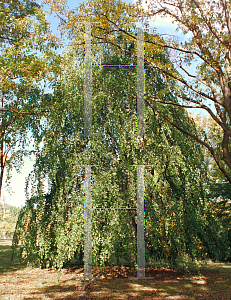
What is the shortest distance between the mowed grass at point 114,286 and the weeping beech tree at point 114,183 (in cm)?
60

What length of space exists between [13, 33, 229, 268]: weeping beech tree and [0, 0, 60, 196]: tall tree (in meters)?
1.30

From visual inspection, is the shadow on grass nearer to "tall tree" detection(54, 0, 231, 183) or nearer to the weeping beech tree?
the weeping beech tree

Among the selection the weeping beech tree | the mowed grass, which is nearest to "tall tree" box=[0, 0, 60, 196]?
the weeping beech tree

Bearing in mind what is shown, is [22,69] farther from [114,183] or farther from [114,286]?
[114,286]

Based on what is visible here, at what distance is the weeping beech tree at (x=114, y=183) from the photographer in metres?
4.20

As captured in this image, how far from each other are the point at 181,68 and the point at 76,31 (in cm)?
261

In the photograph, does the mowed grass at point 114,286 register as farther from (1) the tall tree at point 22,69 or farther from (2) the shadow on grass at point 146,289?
(1) the tall tree at point 22,69

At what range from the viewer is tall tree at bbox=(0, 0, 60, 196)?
19.2ft

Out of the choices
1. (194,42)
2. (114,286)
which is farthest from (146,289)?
(194,42)

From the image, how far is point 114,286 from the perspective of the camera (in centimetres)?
511

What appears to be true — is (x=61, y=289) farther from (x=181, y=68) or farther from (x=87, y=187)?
(x=181, y=68)

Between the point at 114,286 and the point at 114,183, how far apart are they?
7.58 feet

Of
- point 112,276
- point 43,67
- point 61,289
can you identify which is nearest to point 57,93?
point 43,67

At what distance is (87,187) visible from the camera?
13.8ft
